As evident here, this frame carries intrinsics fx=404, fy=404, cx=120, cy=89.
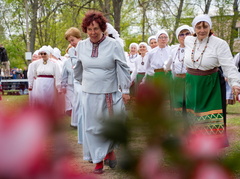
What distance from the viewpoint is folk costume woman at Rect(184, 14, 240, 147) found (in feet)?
13.5

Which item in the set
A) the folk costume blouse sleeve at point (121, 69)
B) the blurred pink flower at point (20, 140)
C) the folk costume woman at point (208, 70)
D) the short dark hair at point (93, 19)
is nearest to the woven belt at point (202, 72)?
the folk costume woman at point (208, 70)

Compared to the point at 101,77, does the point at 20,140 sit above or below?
above

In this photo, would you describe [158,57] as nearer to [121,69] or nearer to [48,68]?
[48,68]

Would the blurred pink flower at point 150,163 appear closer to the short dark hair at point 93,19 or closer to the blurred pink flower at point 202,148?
the blurred pink flower at point 202,148

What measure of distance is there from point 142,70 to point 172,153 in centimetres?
1002

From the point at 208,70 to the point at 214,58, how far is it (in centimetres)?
17

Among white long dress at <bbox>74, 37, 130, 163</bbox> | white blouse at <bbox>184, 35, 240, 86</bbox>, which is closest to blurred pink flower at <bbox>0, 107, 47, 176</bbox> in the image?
white long dress at <bbox>74, 37, 130, 163</bbox>

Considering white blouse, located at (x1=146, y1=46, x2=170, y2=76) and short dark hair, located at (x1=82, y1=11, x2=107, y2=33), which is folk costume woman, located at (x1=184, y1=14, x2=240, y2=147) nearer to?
short dark hair, located at (x1=82, y1=11, x2=107, y2=33)

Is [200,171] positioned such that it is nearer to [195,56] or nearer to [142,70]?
[195,56]

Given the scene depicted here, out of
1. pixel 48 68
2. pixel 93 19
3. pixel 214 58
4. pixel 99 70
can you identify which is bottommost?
pixel 48 68

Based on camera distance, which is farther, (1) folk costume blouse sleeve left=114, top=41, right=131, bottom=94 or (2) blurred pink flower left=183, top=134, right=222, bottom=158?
(1) folk costume blouse sleeve left=114, top=41, right=131, bottom=94

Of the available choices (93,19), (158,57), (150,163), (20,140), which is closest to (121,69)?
(93,19)

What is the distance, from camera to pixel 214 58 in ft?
13.8

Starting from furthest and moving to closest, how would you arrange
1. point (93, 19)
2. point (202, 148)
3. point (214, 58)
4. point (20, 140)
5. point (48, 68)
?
point (48, 68) → point (214, 58) → point (93, 19) → point (202, 148) → point (20, 140)
